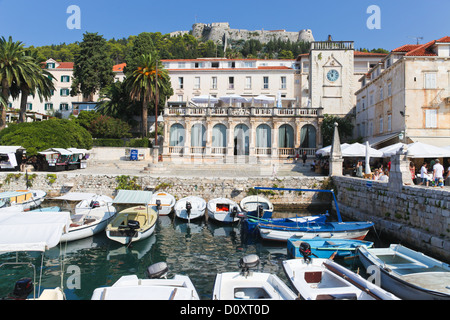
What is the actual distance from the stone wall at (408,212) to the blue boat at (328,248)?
8.86 feet

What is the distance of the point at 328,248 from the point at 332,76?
37.7m

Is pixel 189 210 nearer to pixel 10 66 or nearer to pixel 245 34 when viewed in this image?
pixel 10 66

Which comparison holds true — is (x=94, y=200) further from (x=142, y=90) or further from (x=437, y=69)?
(x=437, y=69)

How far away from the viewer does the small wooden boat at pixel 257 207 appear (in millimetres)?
18658

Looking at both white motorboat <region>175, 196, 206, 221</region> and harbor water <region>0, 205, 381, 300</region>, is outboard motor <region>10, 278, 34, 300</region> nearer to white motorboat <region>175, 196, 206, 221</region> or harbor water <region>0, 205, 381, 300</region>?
harbor water <region>0, 205, 381, 300</region>

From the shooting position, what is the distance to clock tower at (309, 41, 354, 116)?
4412cm

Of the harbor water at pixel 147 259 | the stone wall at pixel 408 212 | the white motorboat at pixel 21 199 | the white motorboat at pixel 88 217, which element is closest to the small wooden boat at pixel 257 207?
the harbor water at pixel 147 259

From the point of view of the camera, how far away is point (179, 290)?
22.7ft

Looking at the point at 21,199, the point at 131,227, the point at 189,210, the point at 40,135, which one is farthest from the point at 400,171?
the point at 40,135

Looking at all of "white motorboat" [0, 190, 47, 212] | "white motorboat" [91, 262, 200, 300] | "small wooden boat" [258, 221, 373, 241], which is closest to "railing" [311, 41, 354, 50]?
"small wooden boat" [258, 221, 373, 241]

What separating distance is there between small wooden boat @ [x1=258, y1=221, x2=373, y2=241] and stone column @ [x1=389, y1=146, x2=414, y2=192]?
2.83m
